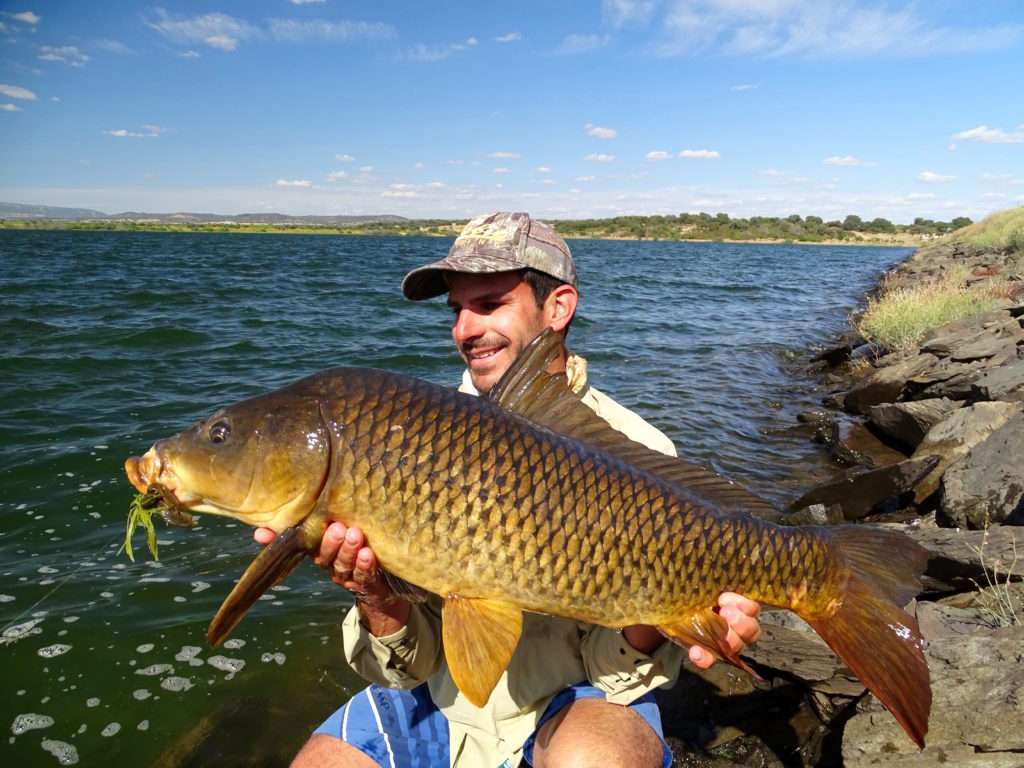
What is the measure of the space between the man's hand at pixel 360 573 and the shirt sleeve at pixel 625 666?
2.33 feet

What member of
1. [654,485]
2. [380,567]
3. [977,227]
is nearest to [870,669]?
[654,485]

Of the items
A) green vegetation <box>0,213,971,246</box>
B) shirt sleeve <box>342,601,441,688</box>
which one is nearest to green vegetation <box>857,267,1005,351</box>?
shirt sleeve <box>342,601,441,688</box>

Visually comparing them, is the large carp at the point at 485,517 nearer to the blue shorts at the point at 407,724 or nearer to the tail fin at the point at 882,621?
the tail fin at the point at 882,621

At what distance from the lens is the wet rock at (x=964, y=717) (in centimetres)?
221

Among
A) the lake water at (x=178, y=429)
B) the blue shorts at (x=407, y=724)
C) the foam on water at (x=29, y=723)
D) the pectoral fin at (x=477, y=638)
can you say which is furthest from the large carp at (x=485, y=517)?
the foam on water at (x=29, y=723)

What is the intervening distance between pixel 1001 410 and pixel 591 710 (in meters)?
5.01

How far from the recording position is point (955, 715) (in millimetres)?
2363

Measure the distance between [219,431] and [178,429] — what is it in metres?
6.33

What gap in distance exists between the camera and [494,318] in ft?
9.39

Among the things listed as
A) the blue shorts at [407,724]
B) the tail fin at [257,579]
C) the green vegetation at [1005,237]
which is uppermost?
the green vegetation at [1005,237]

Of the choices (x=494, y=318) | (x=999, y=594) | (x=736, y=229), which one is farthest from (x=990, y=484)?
(x=736, y=229)

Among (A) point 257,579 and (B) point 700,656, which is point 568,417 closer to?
(B) point 700,656

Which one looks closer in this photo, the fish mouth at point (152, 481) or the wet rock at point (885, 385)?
the fish mouth at point (152, 481)

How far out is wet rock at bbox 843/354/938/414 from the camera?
8.21m
